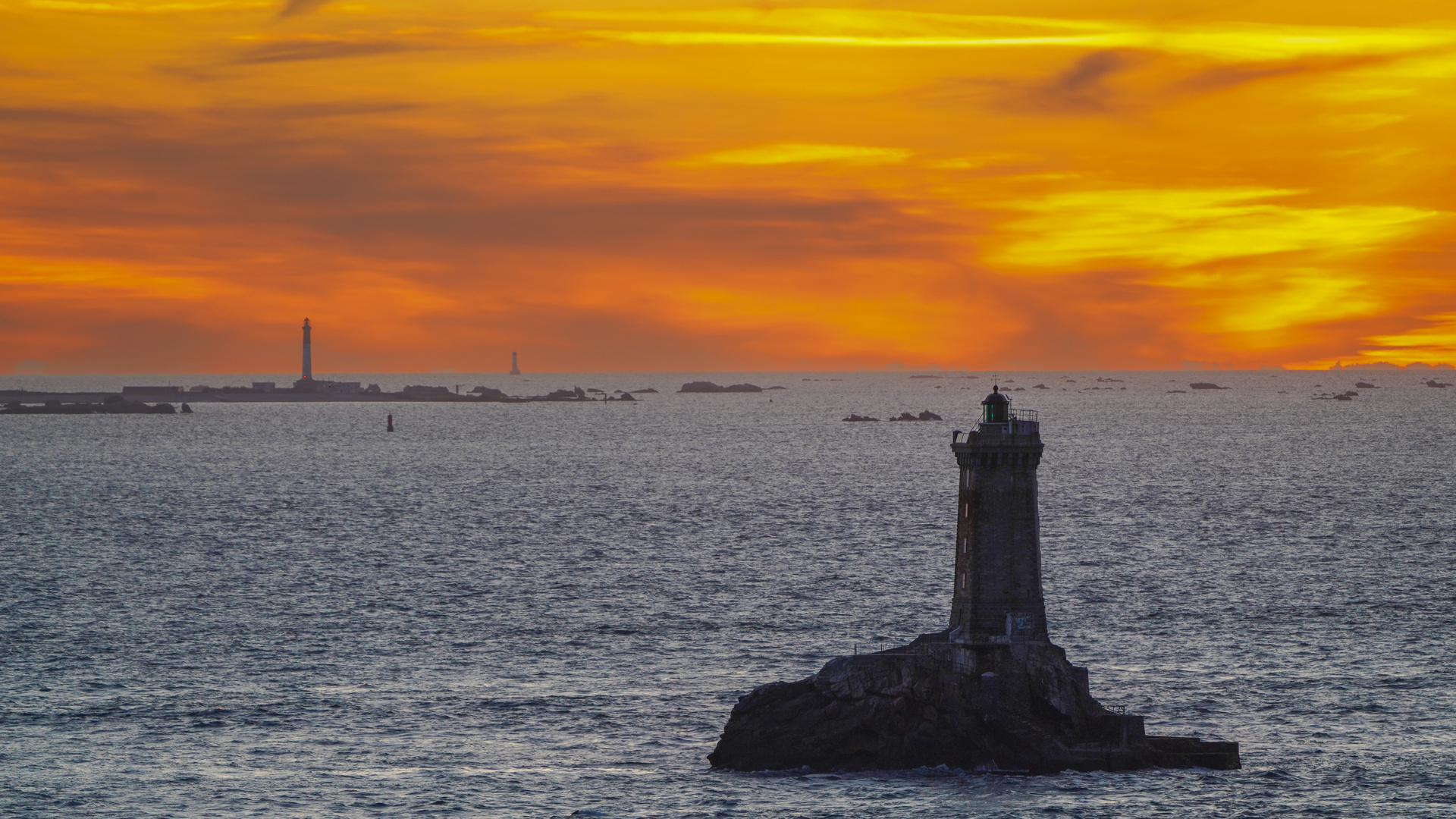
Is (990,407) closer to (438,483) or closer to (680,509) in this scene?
(680,509)

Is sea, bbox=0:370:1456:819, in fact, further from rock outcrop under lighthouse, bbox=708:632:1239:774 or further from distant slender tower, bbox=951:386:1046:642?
distant slender tower, bbox=951:386:1046:642

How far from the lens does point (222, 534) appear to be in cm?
10775

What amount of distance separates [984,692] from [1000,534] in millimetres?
4646

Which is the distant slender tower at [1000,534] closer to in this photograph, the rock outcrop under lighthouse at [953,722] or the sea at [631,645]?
the rock outcrop under lighthouse at [953,722]

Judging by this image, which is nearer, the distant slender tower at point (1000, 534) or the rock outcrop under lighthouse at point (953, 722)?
the rock outcrop under lighthouse at point (953, 722)

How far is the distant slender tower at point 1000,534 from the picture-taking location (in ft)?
145

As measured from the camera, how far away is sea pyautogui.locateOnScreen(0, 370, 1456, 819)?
143ft

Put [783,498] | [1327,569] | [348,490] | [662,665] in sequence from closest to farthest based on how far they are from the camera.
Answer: [662,665] → [1327,569] → [783,498] → [348,490]

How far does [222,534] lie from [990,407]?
Answer: 7770cm

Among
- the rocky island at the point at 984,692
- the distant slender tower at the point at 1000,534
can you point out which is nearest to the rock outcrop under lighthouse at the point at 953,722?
the rocky island at the point at 984,692

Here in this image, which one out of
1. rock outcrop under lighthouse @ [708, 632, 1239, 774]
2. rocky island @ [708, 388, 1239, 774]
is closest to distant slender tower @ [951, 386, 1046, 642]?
rocky island @ [708, 388, 1239, 774]

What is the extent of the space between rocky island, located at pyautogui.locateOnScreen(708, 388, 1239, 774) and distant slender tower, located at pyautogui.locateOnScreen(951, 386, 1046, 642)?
32 mm

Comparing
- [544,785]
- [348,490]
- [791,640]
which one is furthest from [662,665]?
[348,490]

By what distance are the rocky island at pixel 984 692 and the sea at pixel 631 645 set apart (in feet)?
2.93
